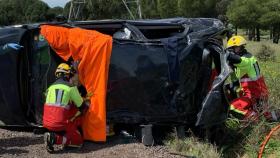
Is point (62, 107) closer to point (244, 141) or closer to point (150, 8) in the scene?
point (244, 141)

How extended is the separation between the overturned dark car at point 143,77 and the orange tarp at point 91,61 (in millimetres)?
151

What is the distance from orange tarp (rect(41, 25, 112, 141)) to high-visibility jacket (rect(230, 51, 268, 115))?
2.57m

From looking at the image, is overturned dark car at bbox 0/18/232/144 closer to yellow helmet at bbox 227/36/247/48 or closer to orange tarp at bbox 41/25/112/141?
orange tarp at bbox 41/25/112/141

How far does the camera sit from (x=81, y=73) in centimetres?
720

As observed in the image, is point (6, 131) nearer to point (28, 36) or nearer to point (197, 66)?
point (28, 36)

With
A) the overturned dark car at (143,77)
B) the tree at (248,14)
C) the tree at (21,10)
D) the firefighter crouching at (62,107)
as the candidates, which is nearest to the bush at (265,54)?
the overturned dark car at (143,77)

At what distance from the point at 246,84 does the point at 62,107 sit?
3335mm

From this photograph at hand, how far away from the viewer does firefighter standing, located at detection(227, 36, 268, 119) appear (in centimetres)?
845

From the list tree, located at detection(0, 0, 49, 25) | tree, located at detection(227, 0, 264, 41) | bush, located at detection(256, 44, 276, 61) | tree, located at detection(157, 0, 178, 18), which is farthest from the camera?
tree, located at detection(157, 0, 178, 18)

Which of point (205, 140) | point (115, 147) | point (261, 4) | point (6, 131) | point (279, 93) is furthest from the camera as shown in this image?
point (261, 4)

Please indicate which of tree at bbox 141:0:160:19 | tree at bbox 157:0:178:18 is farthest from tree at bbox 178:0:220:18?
tree at bbox 141:0:160:19

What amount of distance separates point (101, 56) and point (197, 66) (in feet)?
4.47

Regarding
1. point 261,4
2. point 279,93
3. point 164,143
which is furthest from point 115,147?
point 261,4

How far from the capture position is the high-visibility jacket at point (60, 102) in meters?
6.84
